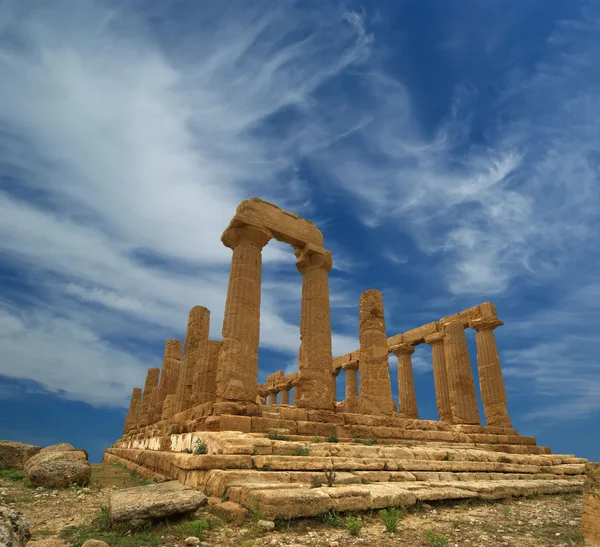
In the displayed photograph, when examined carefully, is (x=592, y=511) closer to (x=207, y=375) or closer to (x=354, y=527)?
(x=354, y=527)

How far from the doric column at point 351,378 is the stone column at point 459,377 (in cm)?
768

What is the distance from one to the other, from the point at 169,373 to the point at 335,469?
19620 millimetres

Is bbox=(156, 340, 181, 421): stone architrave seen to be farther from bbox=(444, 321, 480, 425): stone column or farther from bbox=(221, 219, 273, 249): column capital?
bbox=(444, 321, 480, 425): stone column

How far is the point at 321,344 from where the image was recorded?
48.0ft

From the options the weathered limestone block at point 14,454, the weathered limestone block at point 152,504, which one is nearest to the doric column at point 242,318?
the weathered limestone block at point 152,504

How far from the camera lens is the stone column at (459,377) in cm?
2155

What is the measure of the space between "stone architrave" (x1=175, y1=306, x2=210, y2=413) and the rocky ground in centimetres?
1181

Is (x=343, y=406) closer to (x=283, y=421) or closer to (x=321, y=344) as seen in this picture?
(x=321, y=344)

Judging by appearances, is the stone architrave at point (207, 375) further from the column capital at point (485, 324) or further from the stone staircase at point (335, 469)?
the column capital at point (485, 324)

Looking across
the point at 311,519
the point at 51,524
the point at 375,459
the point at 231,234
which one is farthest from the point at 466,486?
the point at 231,234

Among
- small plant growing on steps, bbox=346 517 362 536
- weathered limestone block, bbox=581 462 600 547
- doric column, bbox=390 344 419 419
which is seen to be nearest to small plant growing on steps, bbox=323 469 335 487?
small plant growing on steps, bbox=346 517 362 536

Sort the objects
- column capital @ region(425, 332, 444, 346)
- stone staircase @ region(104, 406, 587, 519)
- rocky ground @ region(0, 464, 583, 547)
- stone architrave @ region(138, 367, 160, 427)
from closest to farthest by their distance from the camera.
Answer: rocky ground @ region(0, 464, 583, 547), stone staircase @ region(104, 406, 587, 519), column capital @ region(425, 332, 444, 346), stone architrave @ region(138, 367, 160, 427)

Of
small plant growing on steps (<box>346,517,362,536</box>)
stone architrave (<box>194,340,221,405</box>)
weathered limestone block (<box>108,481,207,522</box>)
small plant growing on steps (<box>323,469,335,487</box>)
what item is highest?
stone architrave (<box>194,340,221,405</box>)

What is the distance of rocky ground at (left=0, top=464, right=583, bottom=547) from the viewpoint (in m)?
4.85
